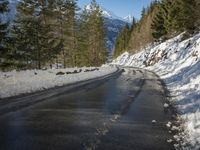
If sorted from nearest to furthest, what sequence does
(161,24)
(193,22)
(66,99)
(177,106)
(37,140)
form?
(37,140) → (177,106) → (66,99) → (193,22) → (161,24)

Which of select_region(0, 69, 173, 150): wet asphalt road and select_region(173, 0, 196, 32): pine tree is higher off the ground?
select_region(173, 0, 196, 32): pine tree

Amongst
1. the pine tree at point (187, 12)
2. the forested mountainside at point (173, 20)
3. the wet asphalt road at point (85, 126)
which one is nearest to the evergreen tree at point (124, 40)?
the forested mountainside at point (173, 20)

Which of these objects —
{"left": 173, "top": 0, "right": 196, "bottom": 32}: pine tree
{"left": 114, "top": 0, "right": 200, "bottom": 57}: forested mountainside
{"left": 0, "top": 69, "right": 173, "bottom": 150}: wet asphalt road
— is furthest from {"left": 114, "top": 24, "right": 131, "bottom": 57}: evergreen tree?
{"left": 0, "top": 69, "right": 173, "bottom": 150}: wet asphalt road

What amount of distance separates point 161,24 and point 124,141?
49535 millimetres

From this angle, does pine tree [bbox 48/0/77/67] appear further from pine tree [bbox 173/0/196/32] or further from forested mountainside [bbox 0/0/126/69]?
pine tree [bbox 173/0/196/32]

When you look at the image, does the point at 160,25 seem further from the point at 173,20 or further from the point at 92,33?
the point at 92,33

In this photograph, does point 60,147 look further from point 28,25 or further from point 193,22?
point 193,22

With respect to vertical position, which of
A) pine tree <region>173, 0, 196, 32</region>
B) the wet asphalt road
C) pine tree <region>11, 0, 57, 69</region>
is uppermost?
pine tree <region>173, 0, 196, 32</region>

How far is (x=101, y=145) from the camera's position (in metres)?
6.57

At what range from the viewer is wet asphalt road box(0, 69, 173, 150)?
21.6 ft

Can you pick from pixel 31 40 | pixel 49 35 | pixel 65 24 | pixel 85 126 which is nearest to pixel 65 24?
pixel 65 24

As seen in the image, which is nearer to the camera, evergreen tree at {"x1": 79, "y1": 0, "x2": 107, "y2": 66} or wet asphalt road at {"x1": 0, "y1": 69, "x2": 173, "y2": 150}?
wet asphalt road at {"x1": 0, "y1": 69, "x2": 173, "y2": 150}

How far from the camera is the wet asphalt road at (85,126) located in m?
6.60

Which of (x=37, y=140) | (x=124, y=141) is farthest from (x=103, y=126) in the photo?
(x=37, y=140)
